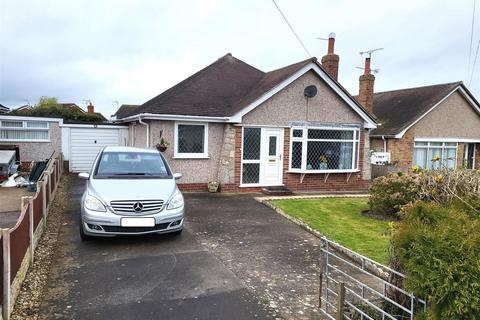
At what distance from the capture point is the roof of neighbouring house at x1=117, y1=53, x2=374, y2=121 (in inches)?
480

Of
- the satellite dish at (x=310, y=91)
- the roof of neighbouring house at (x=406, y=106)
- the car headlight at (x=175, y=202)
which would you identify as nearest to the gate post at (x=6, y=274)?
the car headlight at (x=175, y=202)

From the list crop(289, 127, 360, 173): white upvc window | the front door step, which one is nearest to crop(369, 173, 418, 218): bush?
the front door step

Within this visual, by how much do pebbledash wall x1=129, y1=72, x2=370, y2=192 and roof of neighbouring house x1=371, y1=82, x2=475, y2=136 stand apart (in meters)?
4.51

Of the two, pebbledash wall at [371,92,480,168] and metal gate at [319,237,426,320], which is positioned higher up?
pebbledash wall at [371,92,480,168]

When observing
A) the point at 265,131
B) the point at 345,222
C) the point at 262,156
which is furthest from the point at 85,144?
the point at 345,222

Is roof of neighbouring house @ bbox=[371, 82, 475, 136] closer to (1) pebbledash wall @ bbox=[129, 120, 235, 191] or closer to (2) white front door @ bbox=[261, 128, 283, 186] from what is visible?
(2) white front door @ bbox=[261, 128, 283, 186]

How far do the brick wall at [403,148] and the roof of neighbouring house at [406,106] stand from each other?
1.60 feet

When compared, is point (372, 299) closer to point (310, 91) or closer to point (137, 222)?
point (137, 222)

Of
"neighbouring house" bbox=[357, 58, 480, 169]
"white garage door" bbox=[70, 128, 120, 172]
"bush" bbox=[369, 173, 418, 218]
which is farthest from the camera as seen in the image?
"neighbouring house" bbox=[357, 58, 480, 169]

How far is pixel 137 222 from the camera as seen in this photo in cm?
615

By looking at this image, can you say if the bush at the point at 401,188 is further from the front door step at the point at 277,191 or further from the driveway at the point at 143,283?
the driveway at the point at 143,283

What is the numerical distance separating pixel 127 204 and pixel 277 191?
7097mm

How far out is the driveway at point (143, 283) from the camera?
4129 mm

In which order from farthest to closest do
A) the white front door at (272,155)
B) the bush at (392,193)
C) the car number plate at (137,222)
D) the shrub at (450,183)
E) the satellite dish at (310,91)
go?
1. the satellite dish at (310,91)
2. the white front door at (272,155)
3. the bush at (392,193)
4. the shrub at (450,183)
5. the car number plate at (137,222)
